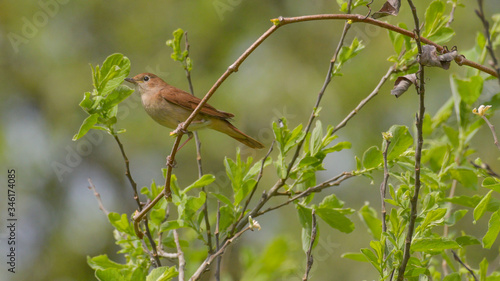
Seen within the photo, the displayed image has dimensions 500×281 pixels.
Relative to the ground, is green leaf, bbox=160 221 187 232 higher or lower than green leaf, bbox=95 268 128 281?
higher

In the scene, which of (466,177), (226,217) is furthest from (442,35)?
(226,217)

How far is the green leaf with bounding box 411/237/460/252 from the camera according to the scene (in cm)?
223

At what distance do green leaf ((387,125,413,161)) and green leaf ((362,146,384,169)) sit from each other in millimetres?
48

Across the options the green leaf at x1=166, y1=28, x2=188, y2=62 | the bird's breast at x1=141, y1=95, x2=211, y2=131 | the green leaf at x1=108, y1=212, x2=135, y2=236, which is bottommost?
the green leaf at x1=108, y1=212, x2=135, y2=236

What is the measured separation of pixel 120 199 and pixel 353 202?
3.52 m

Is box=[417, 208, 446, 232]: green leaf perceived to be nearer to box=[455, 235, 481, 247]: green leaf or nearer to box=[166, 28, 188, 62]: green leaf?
box=[455, 235, 481, 247]: green leaf

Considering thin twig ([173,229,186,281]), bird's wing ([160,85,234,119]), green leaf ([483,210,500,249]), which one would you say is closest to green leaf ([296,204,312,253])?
thin twig ([173,229,186,281])

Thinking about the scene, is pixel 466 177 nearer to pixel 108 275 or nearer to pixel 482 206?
pixel 482 206

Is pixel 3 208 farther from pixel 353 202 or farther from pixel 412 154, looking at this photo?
pixel 412 154

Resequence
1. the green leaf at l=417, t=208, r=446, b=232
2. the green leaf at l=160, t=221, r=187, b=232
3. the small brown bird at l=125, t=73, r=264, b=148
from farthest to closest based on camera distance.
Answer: the small brown bird at l=125, t=73, r=264, b=148 < the green leaf at l=160, t=221, r=187, b=232 < the green leaf at l=417, t=208, r=446, b=232

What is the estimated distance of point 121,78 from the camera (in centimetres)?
253

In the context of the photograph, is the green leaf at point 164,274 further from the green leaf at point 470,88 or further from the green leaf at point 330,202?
the green leaf at point 470,88

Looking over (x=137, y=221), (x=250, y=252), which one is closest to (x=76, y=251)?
(x=250, y=252)

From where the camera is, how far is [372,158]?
263 centimetres
